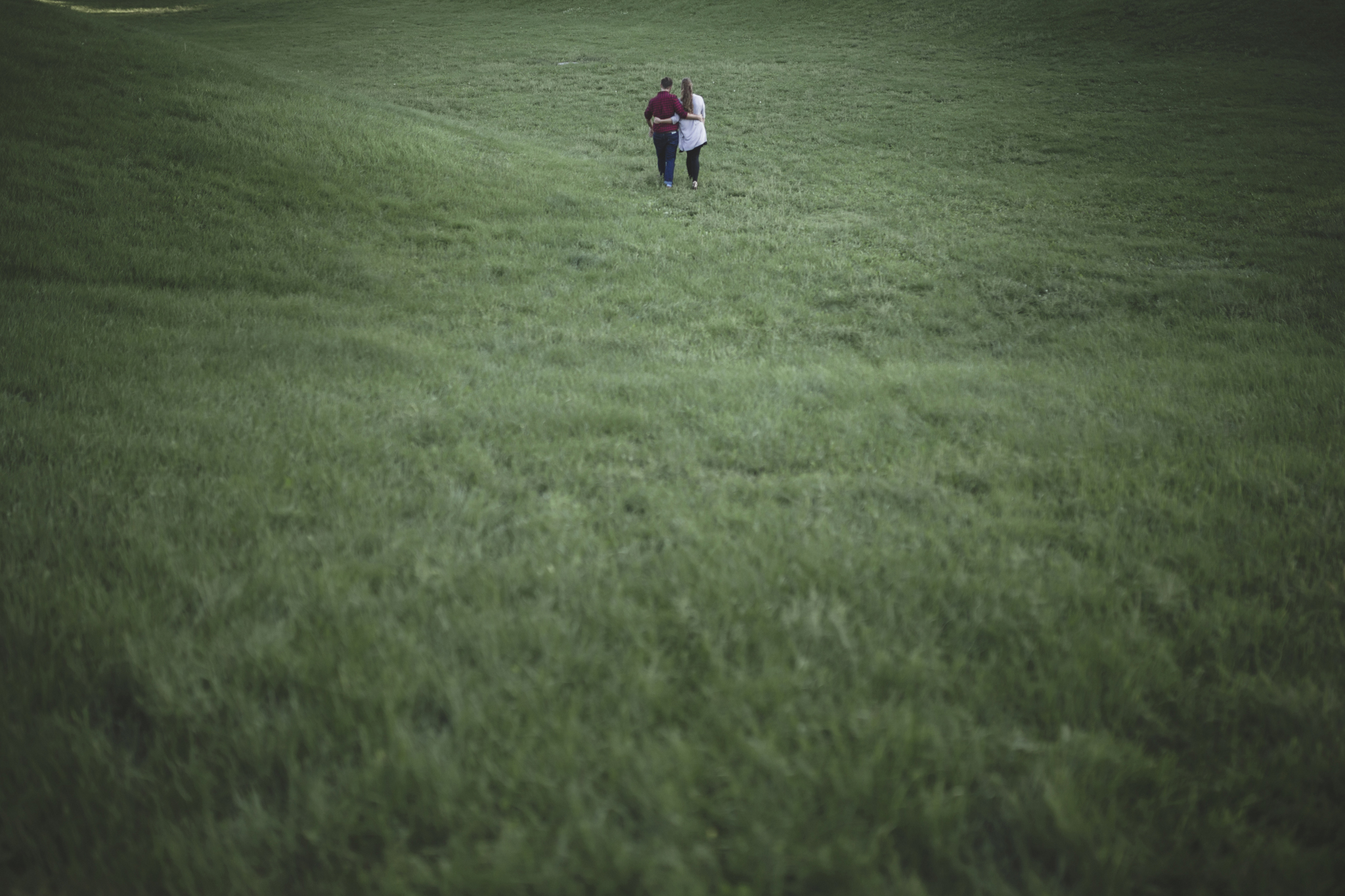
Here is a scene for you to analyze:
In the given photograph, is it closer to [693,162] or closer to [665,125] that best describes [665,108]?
[665,125]

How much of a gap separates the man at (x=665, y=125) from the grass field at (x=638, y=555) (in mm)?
4950

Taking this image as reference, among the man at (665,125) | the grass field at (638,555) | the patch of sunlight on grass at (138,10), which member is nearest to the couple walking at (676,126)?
the man at (665,125)

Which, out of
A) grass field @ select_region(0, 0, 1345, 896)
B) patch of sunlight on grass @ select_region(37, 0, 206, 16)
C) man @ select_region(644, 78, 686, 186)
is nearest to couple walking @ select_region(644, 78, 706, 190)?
man @ select_region(644, 78, 686, 186)

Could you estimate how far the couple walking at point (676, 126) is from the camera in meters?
14.1

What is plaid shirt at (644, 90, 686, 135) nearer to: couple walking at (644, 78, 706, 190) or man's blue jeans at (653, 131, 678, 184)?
couple walking at (644, 78, 706, 190)

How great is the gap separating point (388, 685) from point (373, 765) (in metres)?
0.33

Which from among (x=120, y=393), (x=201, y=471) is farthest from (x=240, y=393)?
(x=201, y=471)

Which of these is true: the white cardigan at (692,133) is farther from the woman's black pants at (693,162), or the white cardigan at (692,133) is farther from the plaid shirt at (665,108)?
the plaid shirt at (665,108)

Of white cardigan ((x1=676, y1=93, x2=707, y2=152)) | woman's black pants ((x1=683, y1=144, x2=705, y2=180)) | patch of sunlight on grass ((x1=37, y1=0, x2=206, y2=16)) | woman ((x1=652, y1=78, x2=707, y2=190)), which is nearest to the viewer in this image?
woman ((x1=652, y1=78, x2=707, y2=190))

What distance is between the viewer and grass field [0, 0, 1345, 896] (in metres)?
1.77

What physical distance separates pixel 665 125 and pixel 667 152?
0.76 meters

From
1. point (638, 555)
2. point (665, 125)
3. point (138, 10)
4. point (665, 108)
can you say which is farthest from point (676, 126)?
point (138, 10)

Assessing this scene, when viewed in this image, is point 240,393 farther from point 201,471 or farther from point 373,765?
point 373,765

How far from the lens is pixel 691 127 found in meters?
14.7
